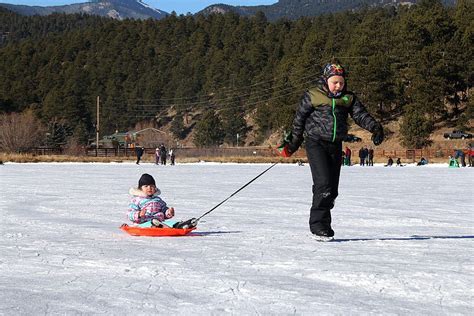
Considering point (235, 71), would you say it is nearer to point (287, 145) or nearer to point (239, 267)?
point (287, 145)

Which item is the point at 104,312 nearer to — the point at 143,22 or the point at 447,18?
the point at 447,18

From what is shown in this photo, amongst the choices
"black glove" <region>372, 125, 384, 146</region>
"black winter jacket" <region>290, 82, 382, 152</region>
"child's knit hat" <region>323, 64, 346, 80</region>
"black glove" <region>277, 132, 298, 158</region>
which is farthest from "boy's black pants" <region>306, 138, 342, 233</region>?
"child's knit hat" <region>323, 64, 346, 80</region>

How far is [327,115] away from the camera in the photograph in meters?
5.40

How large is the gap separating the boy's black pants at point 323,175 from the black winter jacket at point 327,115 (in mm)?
83

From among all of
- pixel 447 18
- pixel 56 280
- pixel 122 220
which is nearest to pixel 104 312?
pixel 56 280

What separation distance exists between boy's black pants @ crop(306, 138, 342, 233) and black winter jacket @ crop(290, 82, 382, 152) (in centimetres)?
8

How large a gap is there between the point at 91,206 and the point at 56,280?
566cm

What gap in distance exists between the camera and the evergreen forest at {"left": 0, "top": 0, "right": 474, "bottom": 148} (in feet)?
229

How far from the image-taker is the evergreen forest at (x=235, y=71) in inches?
2753

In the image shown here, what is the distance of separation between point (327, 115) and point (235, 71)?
113 m

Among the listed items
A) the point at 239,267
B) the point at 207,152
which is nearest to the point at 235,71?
the point at 207,152

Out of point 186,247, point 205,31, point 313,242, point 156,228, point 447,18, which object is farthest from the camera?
point 205,31

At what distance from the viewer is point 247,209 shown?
881cm

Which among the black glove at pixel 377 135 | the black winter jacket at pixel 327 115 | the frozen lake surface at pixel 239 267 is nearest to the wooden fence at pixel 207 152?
the frozen lake surface at pixel 239 267
